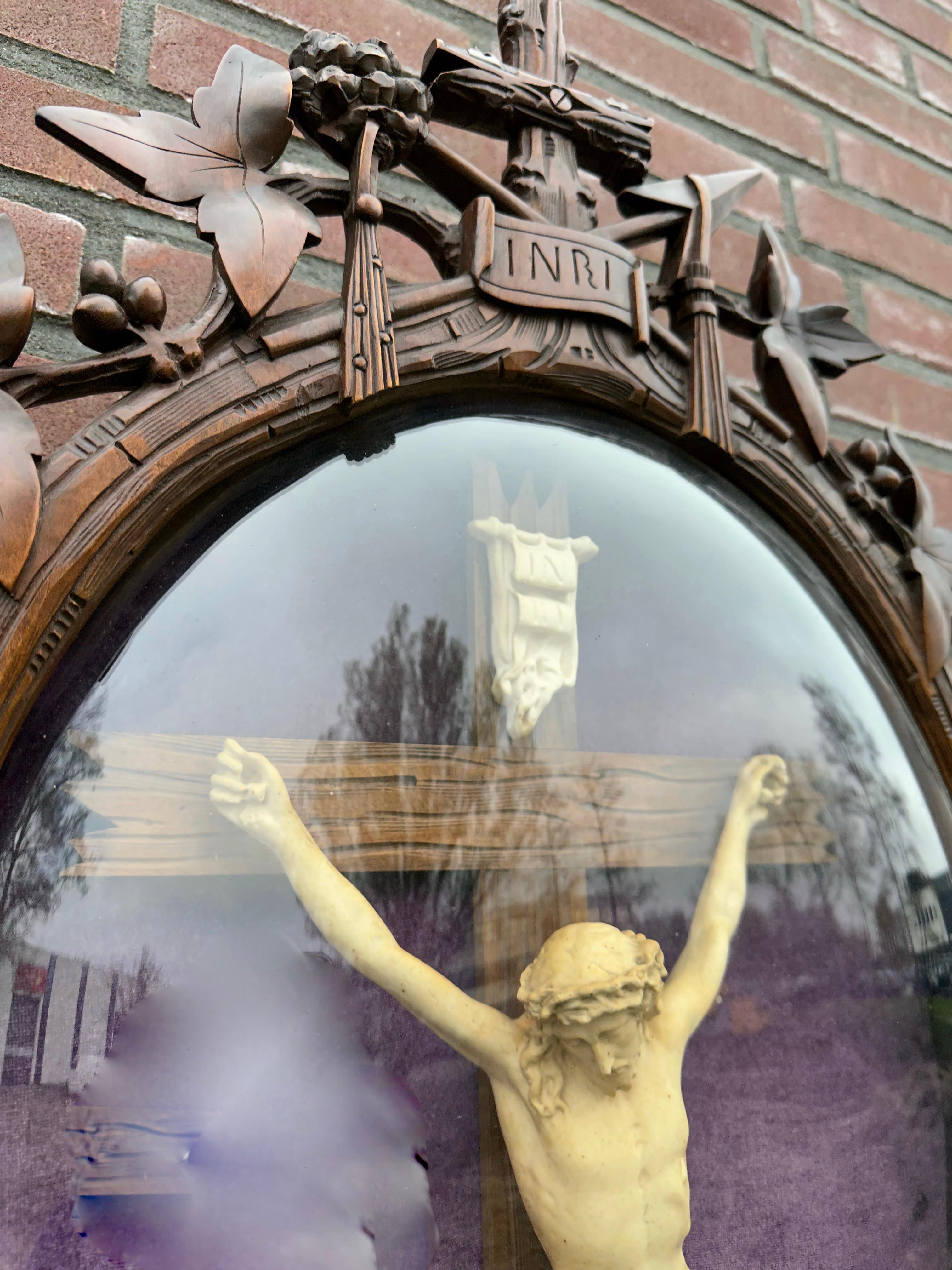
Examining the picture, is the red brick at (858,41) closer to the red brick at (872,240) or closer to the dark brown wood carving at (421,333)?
the red brick at (872,240)

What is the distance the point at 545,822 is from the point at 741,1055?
0.15 metres

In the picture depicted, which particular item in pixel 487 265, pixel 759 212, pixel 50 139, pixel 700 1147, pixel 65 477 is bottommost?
pixel 700 1147

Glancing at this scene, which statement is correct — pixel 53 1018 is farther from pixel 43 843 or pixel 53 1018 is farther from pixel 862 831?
pixel 862 831

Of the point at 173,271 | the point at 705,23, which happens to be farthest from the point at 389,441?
the point at 705,23

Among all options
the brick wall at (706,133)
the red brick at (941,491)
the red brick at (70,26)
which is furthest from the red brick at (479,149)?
the red brick at (941,491)

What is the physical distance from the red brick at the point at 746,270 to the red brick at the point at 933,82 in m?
0.26

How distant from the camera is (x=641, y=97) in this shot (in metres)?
A: 0.78

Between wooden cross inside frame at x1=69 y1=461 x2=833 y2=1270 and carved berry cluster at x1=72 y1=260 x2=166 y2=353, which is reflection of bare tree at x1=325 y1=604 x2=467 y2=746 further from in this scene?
carved berry cluster at x1=72 y1=260 x2=166 y2=353

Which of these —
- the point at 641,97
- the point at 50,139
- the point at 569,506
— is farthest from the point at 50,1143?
the point at 641,97

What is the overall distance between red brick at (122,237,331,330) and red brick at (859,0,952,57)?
2.39ft

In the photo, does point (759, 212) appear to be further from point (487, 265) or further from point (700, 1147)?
point (700, 1147)

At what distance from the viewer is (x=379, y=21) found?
68 cm

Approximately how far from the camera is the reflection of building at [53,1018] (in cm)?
32

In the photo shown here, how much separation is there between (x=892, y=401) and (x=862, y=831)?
0.51 meters
